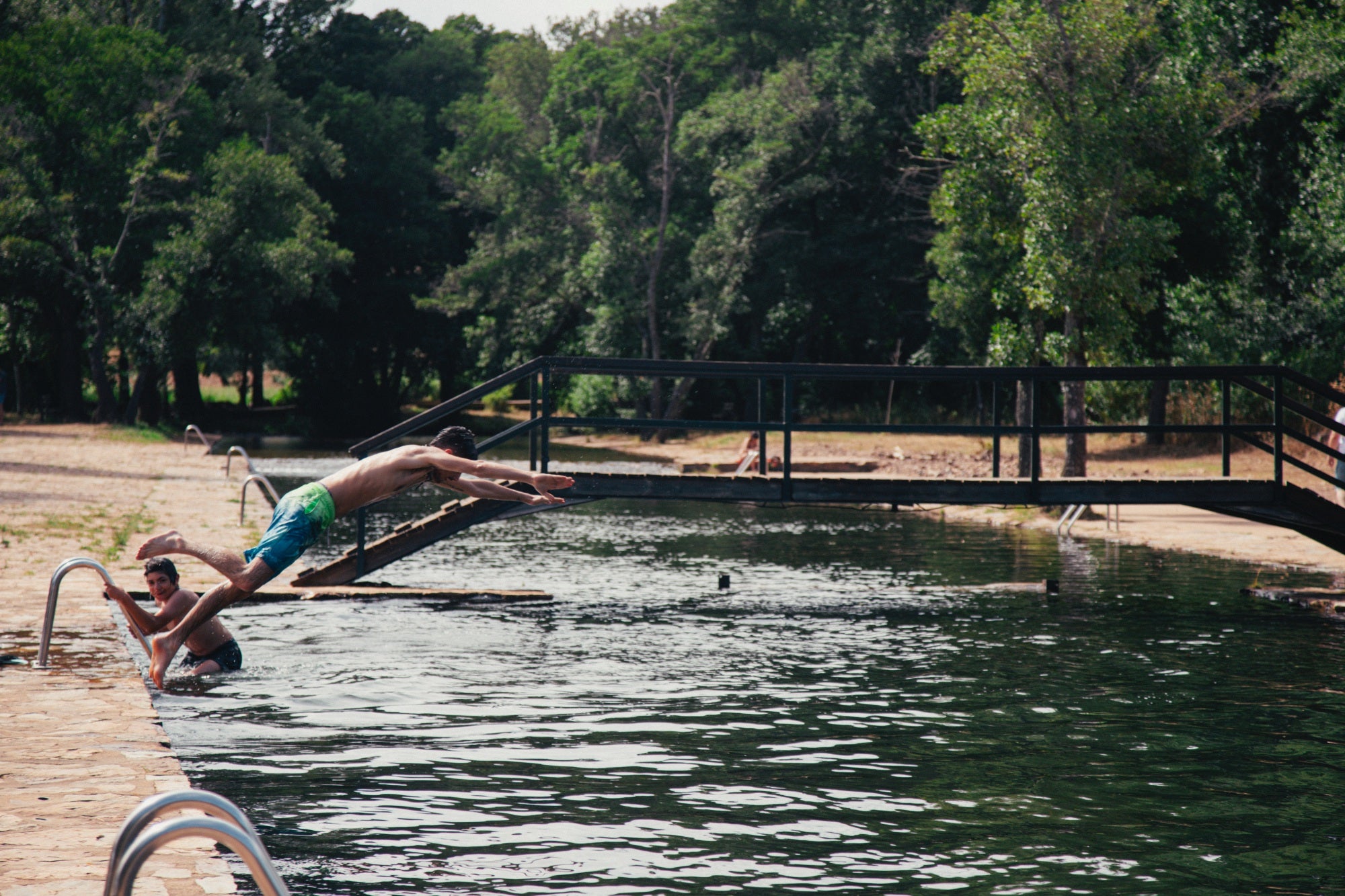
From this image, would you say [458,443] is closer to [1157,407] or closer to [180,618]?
[180,618]

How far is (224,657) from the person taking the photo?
11539mm

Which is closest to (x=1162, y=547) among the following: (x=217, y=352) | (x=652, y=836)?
(x=652, y=836)

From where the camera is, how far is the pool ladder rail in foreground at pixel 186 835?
4.04m

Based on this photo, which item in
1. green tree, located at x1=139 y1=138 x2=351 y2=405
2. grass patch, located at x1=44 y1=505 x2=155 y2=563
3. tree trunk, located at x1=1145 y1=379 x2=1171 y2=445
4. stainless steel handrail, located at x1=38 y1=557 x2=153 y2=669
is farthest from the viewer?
green tree, located at x1=139 y1=138 x2=351 y2=405

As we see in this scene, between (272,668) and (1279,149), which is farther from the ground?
(1279,149)

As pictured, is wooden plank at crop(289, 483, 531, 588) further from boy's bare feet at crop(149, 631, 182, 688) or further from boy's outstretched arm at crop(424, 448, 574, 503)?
boy's bare feet at crop(149, 631, 182, 688)

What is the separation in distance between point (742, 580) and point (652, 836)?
36.7 feet

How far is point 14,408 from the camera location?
5797cm

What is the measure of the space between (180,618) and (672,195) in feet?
Answer: 152

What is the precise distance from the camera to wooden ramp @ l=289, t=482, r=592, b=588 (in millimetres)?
15914

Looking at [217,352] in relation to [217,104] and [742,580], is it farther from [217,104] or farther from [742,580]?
[742,580]

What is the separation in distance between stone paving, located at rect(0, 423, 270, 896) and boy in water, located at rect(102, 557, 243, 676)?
405 millimetres

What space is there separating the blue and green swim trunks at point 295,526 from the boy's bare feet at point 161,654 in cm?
79

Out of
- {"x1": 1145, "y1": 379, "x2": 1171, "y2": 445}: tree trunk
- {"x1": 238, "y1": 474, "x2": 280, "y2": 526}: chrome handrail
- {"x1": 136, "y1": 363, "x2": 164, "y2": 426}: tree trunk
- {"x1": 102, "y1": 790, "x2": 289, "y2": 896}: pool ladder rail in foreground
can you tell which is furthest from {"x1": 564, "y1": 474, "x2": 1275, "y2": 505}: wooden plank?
{"x1": 136, "y1": 363, "x2": 164, "y2": 426}: tree trunk
